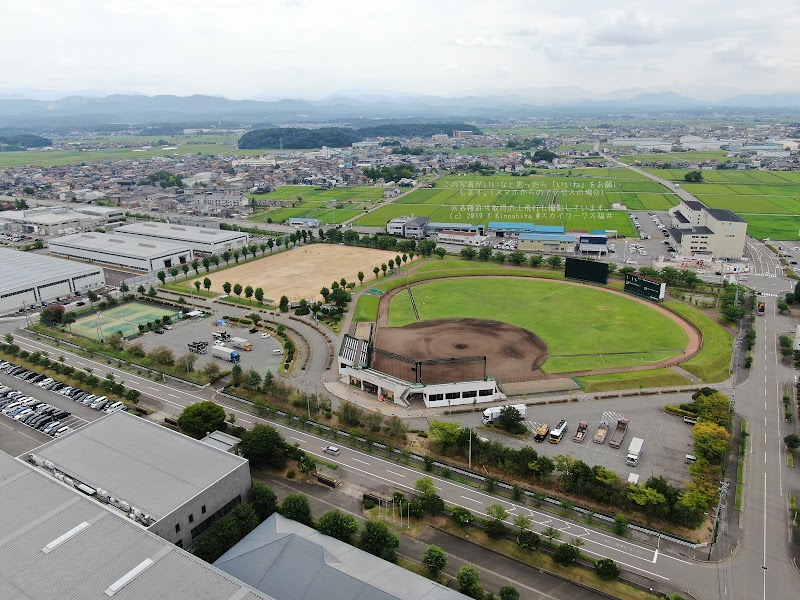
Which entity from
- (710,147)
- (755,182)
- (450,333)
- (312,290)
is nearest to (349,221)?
(312,290)

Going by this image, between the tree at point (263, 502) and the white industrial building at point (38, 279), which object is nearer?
the tree at point (263, 502)

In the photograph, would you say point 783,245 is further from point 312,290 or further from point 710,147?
point 710,147

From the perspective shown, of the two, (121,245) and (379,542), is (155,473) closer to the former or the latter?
(379,542)

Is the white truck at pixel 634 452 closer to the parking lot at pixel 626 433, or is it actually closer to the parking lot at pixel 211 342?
the parking lot at pixel 626 433

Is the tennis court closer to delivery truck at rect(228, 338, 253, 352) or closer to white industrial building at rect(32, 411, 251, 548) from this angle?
delivery truck at rect(228, 338, 253, 352)

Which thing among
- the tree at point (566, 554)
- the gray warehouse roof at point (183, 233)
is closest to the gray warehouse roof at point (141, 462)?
the tree at point (566, 554)

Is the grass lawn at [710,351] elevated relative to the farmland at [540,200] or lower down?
lower down

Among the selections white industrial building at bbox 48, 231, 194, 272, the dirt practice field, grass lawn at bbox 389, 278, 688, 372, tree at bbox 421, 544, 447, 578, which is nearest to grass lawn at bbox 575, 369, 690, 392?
grass lawn at bbox 389, 278, 688, 372
